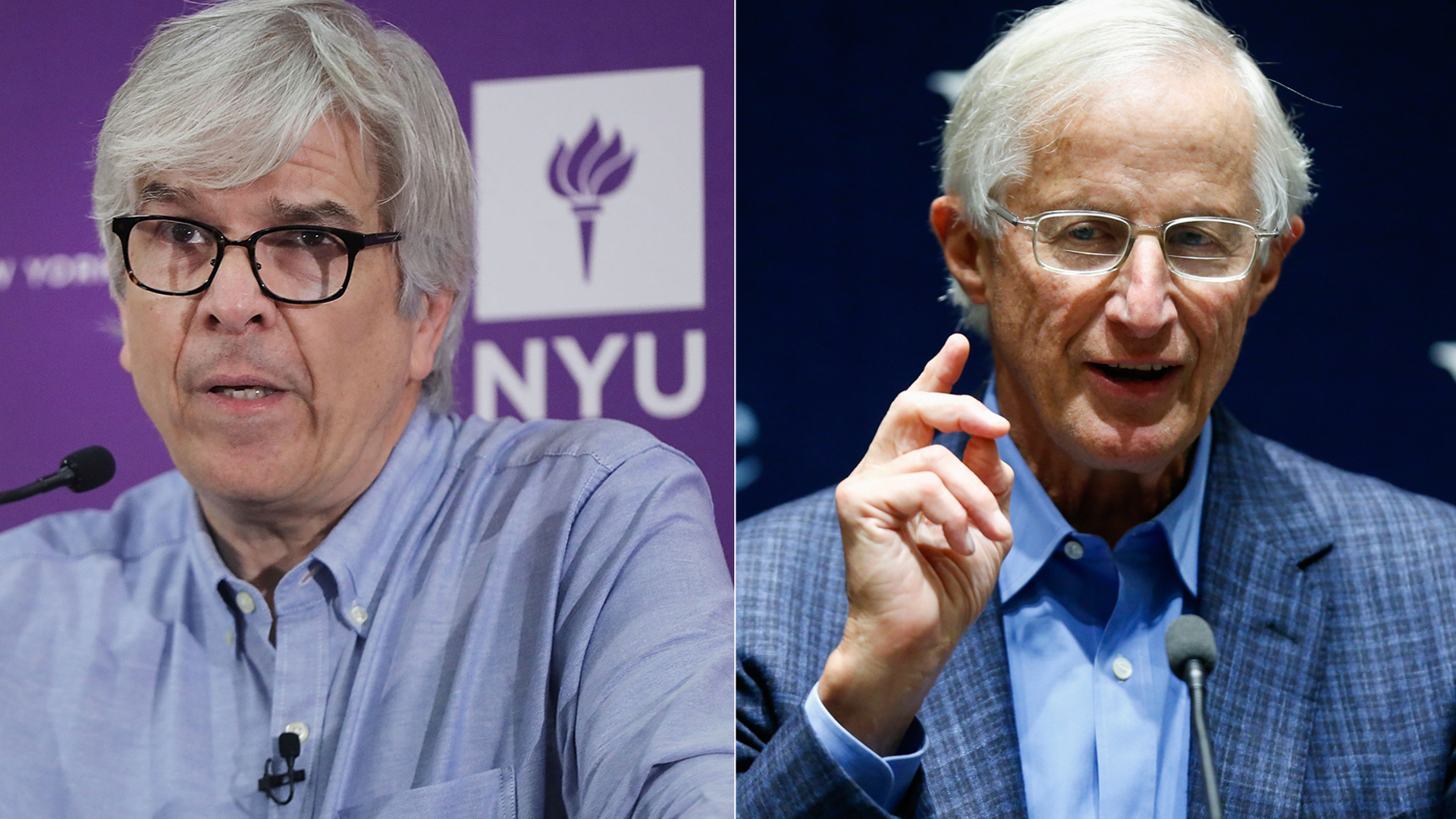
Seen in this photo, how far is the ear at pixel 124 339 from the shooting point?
2.32 metres

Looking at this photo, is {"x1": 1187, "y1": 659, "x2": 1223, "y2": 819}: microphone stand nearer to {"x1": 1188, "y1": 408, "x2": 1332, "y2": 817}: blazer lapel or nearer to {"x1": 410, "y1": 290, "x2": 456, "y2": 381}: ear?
{"x1": 1188, "y1": 408, "x2": 1332, "y2": 817}: blazer lapel

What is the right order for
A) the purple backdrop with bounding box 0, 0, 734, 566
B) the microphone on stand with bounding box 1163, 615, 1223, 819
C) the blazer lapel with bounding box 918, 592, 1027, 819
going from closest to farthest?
the microphone on stand with bounding box 1163, 615, 1223, 819 → the blazer lapel with bounding box 918, 592, 1027, 819 → the purple backdrop with bounding box 0, 0, 734, 566

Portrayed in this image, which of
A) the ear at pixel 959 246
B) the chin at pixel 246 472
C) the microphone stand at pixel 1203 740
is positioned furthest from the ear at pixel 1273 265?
the chin at pixel 246 472

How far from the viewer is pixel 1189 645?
1.76m

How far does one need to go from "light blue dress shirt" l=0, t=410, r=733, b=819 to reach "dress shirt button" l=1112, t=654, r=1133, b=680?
1.93ft

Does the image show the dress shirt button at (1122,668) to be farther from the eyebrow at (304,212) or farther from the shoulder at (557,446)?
the eyebrow at (304,212)

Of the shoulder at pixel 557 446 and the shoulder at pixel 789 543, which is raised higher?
the shoulder at pixel 557 446

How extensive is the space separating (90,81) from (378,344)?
73cm

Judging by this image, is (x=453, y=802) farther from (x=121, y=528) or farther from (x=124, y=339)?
(x=124, y=339)

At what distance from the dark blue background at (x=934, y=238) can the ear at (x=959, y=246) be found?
0.03m

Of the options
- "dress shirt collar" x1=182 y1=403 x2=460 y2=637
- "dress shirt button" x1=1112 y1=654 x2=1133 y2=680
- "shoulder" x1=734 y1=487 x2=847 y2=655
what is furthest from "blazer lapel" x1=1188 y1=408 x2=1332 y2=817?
"dress shirt collar" x1=182 y1=403 x2=460 y2=637

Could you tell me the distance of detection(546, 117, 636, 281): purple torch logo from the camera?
2.32 meters

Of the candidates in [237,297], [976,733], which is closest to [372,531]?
[237,297]

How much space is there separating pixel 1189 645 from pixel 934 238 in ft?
2.72
